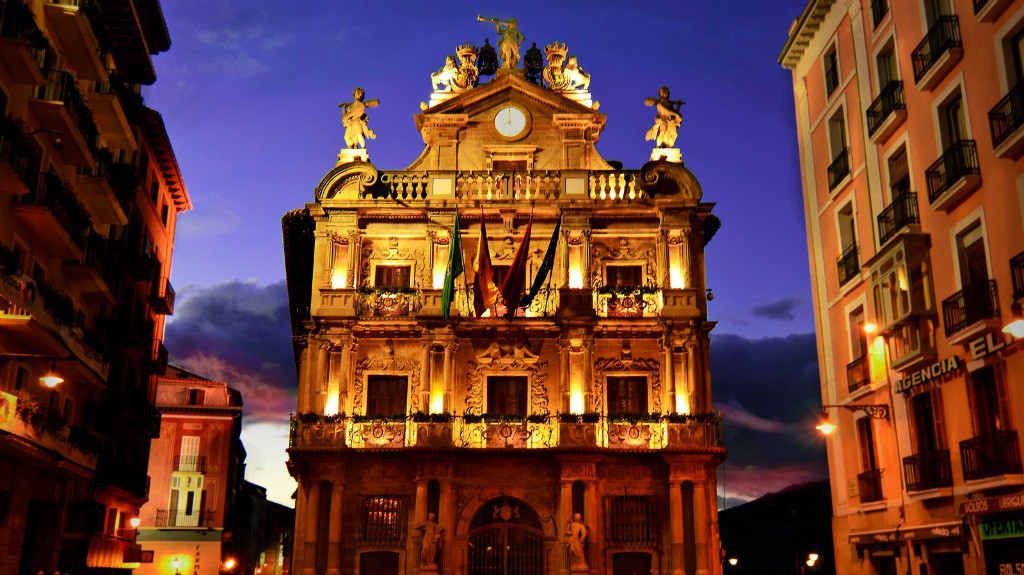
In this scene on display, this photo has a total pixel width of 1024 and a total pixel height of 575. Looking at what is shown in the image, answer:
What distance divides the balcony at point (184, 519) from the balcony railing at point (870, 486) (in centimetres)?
4206

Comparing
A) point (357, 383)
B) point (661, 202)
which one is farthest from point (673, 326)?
point (357, 383)

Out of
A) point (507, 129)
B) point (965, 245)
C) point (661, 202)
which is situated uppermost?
point (507, 129)

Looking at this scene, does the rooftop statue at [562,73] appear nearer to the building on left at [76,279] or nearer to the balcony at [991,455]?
the building on left at [76,279]

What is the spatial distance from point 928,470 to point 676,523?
46.4 ft

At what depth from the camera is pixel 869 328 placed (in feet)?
70.9

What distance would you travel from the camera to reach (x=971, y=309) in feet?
61.4

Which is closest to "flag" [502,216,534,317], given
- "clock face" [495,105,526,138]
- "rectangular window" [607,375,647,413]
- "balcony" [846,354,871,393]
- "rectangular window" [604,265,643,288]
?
"rectangular window" [604,265,643,288]

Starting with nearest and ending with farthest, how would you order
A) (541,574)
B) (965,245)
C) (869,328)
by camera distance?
(965,245)
(869,328)
(541,574)

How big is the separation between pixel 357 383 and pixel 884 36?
2106cm

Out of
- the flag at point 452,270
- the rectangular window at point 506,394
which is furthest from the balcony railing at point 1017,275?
the rectangular window at point 506,394

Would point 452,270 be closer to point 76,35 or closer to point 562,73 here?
point 562,73

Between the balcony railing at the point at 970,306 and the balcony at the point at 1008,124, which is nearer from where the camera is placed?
the balcony at the point at 1008,124

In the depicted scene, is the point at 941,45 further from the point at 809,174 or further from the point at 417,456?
the point at 417,456

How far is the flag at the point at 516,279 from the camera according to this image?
33.8 meters
